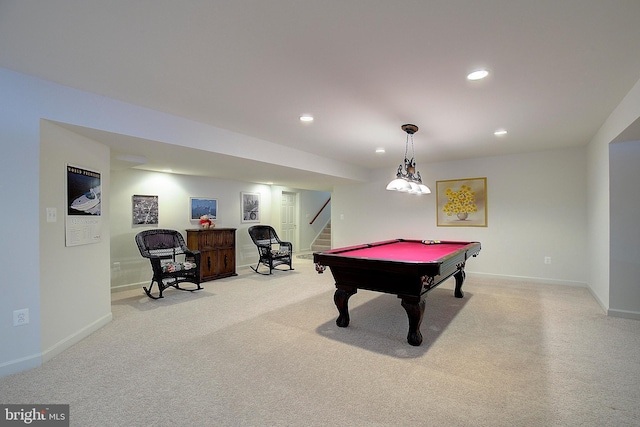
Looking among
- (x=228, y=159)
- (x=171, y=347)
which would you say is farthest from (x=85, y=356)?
(x=228, y=159)

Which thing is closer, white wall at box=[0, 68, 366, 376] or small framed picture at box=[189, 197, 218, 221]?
white wall at box=[0, 68, 366, 376]

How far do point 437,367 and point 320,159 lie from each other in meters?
4.07

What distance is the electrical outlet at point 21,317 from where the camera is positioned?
2.39m

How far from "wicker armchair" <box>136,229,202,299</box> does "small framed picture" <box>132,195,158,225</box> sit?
63 cm

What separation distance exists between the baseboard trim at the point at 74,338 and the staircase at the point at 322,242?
21.3 ft

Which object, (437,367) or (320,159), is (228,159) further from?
(437,367)

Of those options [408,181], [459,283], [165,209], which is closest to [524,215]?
[459,283]

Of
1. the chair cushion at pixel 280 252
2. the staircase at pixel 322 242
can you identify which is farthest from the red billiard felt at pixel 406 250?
the staircase at pixel 322 242

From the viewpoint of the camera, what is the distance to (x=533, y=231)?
540 centimetres

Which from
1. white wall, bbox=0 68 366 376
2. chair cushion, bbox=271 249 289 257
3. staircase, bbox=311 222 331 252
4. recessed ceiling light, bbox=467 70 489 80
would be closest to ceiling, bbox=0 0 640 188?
recessed ceiling light, bbox=467 70 489 80

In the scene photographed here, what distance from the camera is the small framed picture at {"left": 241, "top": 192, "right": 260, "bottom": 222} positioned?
726cm

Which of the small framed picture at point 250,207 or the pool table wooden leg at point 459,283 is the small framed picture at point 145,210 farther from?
the pool table wooden leg at point 459,283

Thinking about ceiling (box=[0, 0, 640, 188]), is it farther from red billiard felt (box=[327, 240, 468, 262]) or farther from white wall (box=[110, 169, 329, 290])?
white wall (box=[110, 169, 329, 290])

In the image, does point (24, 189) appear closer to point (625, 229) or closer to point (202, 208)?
point (202, 208)
